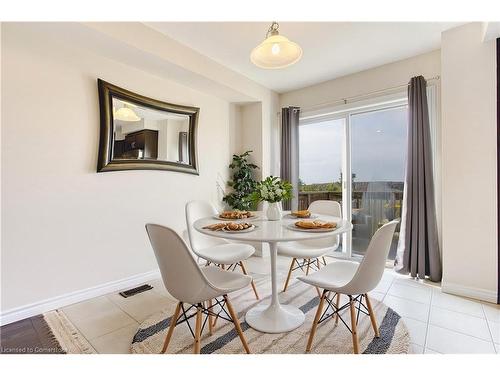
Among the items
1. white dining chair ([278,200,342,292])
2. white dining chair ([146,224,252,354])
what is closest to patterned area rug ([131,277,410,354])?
white dining chair ([146,224,252,354])

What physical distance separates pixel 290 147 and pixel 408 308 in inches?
96.8

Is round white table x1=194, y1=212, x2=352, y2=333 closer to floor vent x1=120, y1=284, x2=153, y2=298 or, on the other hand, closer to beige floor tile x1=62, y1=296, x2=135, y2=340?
beige floor tile x1=62, y1=296, x2=135, y2=340

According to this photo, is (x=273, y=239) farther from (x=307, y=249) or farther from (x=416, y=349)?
(x=416, y=349)

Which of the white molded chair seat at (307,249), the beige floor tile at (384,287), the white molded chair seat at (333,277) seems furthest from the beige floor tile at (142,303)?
the beige floor tile at (384,287)

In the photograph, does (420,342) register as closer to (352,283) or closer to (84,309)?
(352,283)

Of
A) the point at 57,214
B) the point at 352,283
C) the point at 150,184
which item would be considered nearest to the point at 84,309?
the point at 57,214

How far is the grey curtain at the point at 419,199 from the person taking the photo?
271 centimetres

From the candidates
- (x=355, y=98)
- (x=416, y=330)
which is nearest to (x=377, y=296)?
(x=416, y=330)

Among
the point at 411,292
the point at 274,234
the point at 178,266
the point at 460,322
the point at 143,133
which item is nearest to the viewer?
the point at 178,266

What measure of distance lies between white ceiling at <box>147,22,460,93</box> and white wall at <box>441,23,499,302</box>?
0.35 meters

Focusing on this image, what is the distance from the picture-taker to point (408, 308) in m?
2.15

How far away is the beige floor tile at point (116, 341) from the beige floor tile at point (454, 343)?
1967 millimetres

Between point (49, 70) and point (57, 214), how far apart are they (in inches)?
47.2

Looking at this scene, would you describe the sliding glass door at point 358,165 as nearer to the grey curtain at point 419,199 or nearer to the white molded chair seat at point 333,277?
the grey curtain at point 419,199
